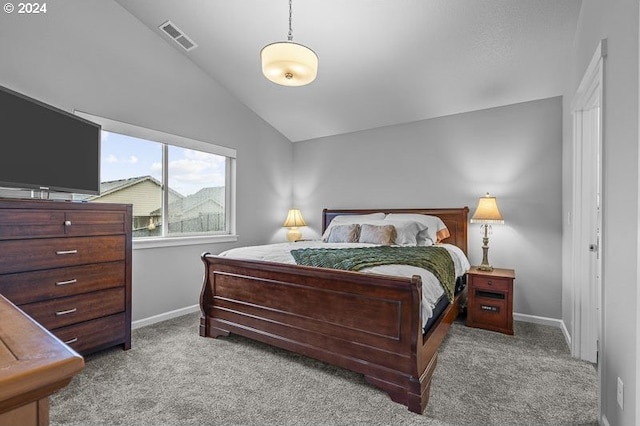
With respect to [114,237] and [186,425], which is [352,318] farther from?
[114,237]

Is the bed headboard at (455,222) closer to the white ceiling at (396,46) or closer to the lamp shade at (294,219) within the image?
the white ceiling at (396,46)

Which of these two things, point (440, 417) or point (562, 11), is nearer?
point (440, 417)

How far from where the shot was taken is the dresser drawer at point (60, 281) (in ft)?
6.55

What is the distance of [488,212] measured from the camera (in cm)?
328

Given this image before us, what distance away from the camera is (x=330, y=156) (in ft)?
16.0

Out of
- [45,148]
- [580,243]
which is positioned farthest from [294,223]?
[580,243]

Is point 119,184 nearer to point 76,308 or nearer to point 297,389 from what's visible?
point 76,308

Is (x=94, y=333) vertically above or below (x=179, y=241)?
below

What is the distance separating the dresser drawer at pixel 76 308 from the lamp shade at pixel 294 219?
8.41ft

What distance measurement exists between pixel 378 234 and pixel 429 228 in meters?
0.62

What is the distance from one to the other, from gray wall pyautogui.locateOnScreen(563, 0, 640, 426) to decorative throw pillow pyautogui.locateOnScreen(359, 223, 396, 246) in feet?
6.32

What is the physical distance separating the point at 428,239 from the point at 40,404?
349cm

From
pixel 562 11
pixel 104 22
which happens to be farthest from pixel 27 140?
pixel 562 11

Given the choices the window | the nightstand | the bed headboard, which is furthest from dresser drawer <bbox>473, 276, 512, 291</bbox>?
the window
